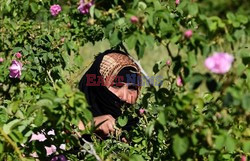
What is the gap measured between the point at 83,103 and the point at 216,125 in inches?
17.1

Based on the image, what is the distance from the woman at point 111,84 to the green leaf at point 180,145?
1.37 m

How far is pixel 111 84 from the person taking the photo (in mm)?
3131

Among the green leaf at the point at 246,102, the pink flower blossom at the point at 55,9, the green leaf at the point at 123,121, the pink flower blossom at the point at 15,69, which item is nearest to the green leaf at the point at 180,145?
the green leaf at the point at 246,102

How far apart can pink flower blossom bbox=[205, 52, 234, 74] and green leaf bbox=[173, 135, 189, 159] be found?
0.85 ft

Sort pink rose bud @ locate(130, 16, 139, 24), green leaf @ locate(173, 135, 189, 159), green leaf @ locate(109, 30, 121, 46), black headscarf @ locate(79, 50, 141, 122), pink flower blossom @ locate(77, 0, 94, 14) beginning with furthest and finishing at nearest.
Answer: black headscarf @ locate(79, 50, 141, 122) → pink flower blossom @ locate(77, 0, 94, 14) → green leaf @ locate(109, 30, 121, 46) → pink rose bud @ locate(130, 16, 139, 24) → green leaf @ locate(173, 135, 189, 159)

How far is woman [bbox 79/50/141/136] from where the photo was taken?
122 inches

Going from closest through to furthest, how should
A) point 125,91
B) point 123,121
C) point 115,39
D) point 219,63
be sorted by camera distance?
point 219,63
point 115,39
point 123,121
point 125,91

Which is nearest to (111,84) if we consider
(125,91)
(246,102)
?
(125,91)

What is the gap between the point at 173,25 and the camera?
1.94 meters

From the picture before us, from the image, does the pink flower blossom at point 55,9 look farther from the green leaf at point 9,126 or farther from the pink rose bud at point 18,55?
the green leaf at point 9,126

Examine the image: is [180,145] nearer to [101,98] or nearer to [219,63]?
[219,63]

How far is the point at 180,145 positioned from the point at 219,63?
0.28m

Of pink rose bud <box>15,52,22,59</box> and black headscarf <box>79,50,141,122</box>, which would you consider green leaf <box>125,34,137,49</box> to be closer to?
black headscarf <box>79,50,141,122</box>

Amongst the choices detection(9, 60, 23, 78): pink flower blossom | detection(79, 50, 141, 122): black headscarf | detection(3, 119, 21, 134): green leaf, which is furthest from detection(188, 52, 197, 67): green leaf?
detection(9, 60, 23, 78): pink flower blossom
